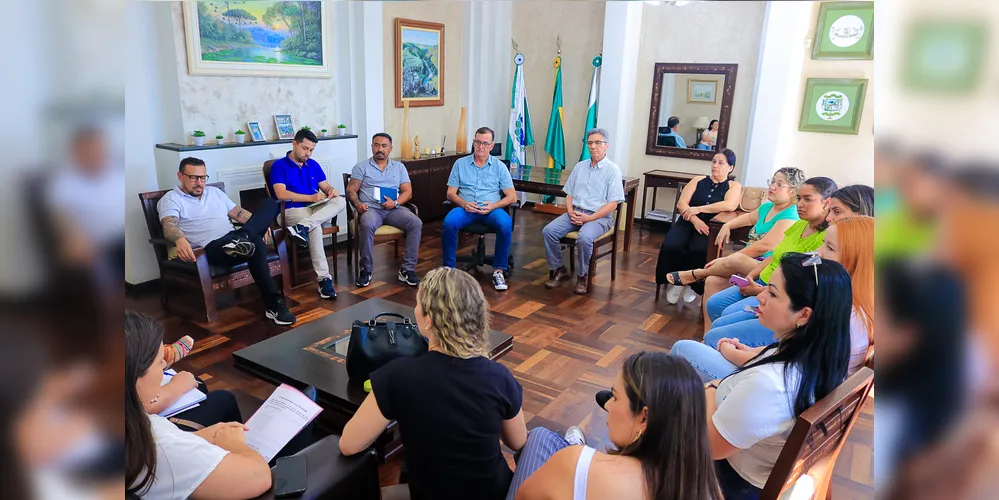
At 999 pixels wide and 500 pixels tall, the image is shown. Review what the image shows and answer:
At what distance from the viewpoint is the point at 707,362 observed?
2064 mm

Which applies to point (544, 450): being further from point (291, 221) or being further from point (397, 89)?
point (397, 89)

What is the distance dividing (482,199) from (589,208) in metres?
0.77

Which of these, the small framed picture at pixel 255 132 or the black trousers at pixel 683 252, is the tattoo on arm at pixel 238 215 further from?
the black trousers at pixel 683 252


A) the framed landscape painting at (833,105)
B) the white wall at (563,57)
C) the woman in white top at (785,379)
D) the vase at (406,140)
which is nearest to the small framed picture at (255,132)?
the vase at (406,140)

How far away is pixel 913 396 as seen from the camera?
8.8 inches

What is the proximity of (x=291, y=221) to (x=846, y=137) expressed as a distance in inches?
172

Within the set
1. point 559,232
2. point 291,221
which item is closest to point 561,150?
point 559,232

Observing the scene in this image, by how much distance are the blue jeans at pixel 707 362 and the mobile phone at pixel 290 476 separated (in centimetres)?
126

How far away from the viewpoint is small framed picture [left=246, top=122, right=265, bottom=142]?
4137 millimetres

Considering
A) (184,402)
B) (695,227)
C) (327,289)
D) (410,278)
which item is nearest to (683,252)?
(695,227)

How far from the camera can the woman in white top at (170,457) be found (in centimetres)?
108

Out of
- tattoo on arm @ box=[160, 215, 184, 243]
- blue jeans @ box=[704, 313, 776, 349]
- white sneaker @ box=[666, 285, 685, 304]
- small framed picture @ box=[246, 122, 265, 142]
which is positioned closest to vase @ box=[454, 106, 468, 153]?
small framed picture @ box=[246, 122, 265, 142]

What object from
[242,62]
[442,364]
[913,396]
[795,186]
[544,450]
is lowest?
[544,450]

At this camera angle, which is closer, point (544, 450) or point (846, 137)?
point (544, 450)
